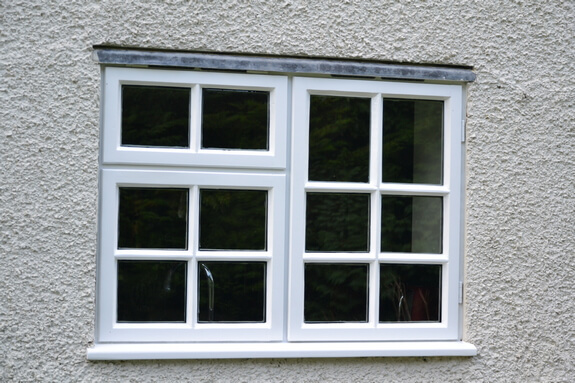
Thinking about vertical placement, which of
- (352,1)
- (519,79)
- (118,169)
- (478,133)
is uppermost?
(352,1)

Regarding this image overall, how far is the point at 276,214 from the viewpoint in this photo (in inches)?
175

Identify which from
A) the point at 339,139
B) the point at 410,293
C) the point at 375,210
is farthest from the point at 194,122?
the point at 410,293

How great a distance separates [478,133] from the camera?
4.63m

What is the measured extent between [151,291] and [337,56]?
185 cm

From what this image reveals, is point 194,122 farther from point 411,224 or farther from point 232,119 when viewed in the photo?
point 411,224

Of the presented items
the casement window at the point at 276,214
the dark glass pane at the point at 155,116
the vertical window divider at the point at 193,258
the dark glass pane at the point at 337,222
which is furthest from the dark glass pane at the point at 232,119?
the dark glass pane at the point at 337,222

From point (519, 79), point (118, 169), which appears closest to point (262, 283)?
point (118, 169)

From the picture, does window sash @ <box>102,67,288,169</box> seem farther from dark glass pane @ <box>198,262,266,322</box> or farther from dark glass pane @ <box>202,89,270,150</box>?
dark glass pane @ <box>198,262,266,322</box>

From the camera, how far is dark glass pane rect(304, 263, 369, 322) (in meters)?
4.54

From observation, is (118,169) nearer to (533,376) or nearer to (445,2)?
(445,2)

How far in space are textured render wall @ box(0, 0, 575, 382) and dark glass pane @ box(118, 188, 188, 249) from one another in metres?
0.21

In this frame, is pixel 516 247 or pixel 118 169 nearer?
pixel 118 169

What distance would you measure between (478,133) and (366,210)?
2.88 ft

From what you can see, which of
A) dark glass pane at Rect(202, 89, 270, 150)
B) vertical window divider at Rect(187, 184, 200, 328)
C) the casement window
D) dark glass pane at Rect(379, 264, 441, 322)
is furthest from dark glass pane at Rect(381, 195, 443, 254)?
vertical window divider at Rect(187, 184, 200, 328)
